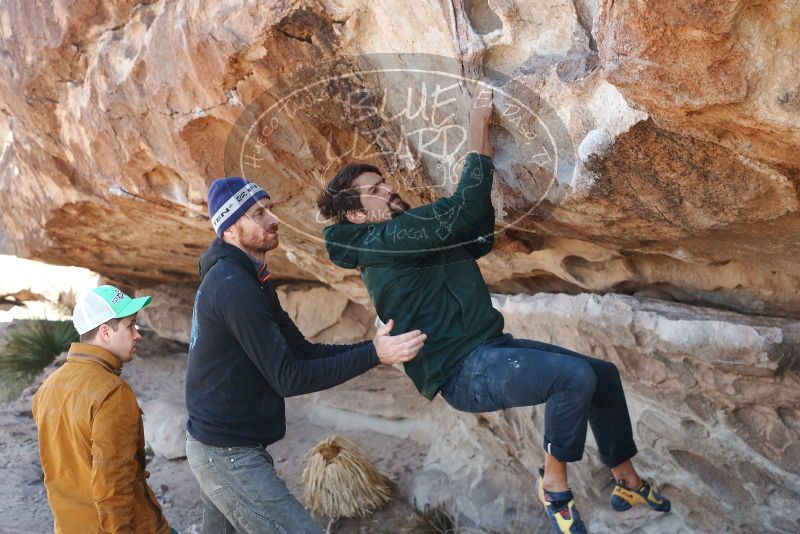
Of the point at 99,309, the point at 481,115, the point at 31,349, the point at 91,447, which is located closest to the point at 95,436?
the point at 91,447

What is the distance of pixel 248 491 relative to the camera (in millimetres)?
2717

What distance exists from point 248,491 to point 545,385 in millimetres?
1064

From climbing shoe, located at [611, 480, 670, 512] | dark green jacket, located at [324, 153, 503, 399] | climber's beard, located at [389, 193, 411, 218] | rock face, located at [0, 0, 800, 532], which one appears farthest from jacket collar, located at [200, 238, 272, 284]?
climbing shoe, located at [611, 480, 670, 512]

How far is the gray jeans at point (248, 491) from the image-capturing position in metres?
2.69

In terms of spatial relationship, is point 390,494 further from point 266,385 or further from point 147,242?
point 266,385

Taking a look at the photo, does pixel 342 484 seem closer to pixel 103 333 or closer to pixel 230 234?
pixel 103 333

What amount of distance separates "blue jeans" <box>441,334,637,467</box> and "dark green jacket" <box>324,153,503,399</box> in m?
0.07

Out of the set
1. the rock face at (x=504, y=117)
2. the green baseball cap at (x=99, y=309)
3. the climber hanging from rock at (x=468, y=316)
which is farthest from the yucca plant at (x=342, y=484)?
the green baseball cap at (x=99, y=309)

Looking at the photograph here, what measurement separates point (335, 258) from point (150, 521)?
1.15 m

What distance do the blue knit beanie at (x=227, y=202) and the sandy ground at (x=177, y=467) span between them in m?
3.27

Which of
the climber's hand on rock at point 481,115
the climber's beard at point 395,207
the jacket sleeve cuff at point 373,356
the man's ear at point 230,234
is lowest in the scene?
the jacket sleeve cuff at point 373,356

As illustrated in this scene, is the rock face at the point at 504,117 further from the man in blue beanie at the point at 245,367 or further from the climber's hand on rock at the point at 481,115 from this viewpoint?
the man in blue beanie at the point at 245,367

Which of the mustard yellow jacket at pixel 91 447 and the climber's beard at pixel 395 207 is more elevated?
the climber's beard at pixel 395 207

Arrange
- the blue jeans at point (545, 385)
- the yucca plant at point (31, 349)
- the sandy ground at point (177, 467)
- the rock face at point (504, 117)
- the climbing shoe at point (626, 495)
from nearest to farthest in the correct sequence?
the rock face at point (504, 117), the blue jeans at point (545, 385), the climbing shoe at point (626, 495), the sandy ground at point (177, 467), the yucca plant at point (31, 349)
